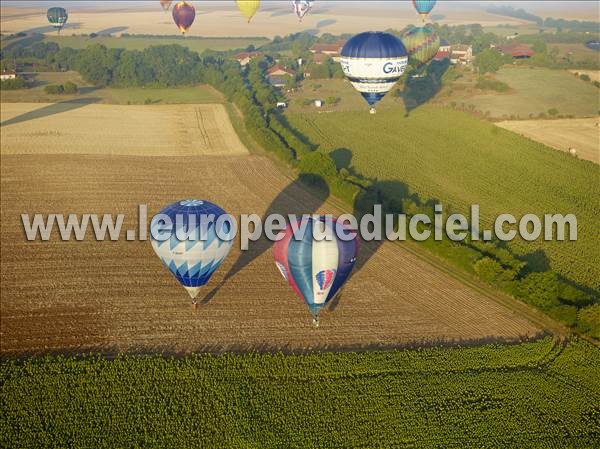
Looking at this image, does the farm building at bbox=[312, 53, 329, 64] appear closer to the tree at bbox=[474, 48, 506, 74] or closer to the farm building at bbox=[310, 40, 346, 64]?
the farm building at bbox=[310, 40, 346, 64]

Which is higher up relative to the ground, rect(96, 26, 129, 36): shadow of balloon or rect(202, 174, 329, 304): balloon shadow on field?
rect(202, 174, 329, 304): balloon shadow on field

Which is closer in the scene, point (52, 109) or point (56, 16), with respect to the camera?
point (52, 109)

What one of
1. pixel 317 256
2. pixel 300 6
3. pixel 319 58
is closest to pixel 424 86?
pixel 319 58

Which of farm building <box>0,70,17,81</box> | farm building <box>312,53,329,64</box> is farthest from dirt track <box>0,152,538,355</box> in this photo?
farm building <box>312,53,329,64</box>

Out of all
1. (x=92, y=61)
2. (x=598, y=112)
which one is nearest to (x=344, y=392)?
(x=598, y=112)

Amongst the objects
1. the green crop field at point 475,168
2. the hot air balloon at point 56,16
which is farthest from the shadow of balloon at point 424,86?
the hot air balloon at point 56,16

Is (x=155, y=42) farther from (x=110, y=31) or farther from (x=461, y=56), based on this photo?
(x=461, y=56)
